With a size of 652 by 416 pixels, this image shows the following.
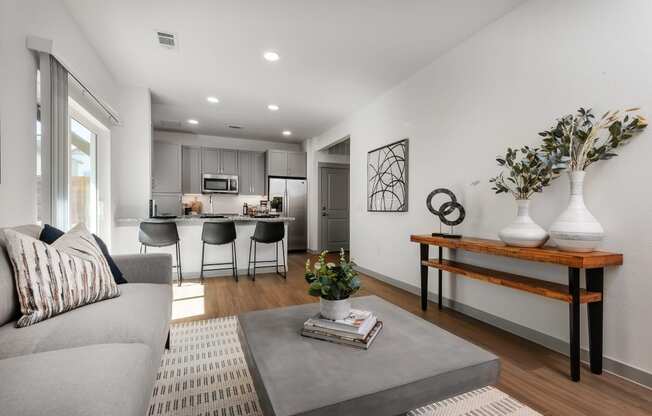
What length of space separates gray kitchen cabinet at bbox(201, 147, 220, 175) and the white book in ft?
19.3

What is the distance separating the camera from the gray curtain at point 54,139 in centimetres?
213

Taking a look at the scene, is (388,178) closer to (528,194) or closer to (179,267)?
(528,194)

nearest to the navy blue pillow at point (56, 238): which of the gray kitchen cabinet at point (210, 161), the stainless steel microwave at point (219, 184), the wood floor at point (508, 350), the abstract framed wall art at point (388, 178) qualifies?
the wood floor at point (508, 350)

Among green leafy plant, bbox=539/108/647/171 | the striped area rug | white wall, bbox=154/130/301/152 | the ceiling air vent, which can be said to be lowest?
the striped area rug

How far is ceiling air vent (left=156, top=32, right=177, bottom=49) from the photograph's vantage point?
9.36 ft

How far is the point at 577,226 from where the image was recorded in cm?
187

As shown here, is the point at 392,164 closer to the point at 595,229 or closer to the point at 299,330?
the point at 595,229

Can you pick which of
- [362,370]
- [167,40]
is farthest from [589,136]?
[167,40]

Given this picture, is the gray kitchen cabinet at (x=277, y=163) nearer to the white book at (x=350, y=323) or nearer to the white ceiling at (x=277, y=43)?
the white ceiling at (x=277, y=43)

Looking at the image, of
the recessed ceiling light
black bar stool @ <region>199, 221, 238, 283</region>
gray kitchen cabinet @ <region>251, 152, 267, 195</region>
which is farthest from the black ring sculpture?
gray kitchen cabinet @ <region>251, 152, 267, 195</region>

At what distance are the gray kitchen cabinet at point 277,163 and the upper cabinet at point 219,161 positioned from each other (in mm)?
764

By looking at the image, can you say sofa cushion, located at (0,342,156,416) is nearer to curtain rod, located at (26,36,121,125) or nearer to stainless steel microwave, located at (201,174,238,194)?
curtain rod, located at (26,36,121,125)

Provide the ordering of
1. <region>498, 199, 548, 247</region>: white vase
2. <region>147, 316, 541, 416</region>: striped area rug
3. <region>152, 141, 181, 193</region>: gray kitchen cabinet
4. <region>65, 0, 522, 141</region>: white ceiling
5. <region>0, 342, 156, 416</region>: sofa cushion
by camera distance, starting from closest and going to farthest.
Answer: <region>0, 342, 156, 416</region>: sofa cushion
<region>147, 316, 541, 416</region>: striped area rug
<region>498, 199, 548, 247</region>: white vase
<region>65, 0, 522, 141</region>: white ceiling
<region>152, 141, 181, 193</region>: gray kitchen cabinet

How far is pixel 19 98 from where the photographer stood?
6.35 ft
